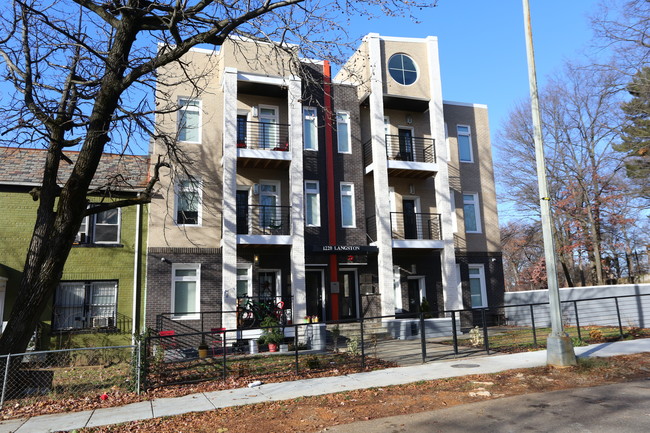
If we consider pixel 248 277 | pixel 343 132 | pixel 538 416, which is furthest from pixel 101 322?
pixel 538 416

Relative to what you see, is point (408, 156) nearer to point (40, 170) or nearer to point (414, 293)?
point (414, 293)

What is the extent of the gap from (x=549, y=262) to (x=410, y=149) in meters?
11.1

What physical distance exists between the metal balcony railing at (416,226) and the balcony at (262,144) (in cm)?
523

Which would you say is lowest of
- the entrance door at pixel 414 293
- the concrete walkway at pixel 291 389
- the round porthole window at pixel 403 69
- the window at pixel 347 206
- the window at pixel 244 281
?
the concrete walkway at pixel 291 389

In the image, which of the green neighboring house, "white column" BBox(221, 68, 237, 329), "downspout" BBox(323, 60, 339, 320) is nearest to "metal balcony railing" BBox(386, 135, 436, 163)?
"downspout" BBox(323, 60, 339, 320)

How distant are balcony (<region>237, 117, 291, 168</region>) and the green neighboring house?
3.71 metres

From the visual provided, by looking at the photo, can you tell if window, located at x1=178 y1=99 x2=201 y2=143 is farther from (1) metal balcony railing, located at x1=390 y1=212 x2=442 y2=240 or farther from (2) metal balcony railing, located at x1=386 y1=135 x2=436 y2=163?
(1) metal balcony railing, located at x1=390 y1=212 x2=442 y2=240

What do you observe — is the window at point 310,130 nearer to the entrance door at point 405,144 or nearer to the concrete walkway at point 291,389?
the entrance door at point 405,144

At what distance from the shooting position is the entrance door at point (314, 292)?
18406 millimetres

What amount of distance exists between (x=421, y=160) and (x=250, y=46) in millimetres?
8473

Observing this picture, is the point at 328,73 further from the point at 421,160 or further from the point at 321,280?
the point at 321,280

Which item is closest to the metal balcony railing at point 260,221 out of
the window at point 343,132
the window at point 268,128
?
the window at point 268,128

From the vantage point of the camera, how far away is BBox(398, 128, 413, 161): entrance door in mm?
20328

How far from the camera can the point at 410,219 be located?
20.1m
